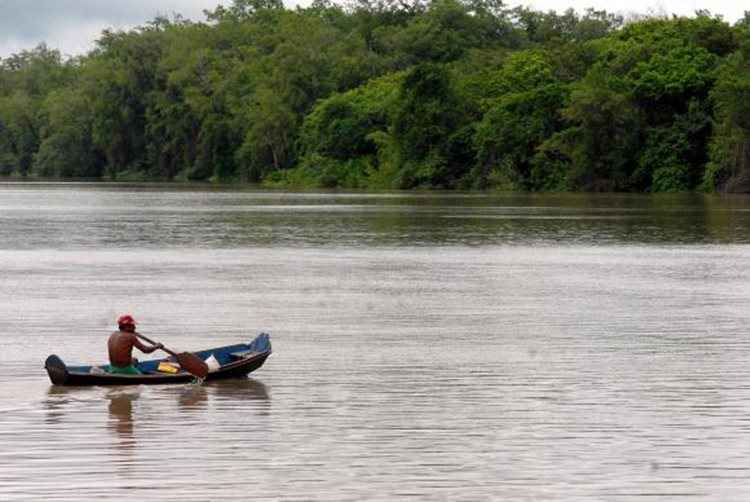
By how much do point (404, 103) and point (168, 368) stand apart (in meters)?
97.9

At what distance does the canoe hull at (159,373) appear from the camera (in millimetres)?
19219

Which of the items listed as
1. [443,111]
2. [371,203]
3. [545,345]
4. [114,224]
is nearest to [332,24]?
[443,111]

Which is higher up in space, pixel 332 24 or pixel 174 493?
pixel 332 24

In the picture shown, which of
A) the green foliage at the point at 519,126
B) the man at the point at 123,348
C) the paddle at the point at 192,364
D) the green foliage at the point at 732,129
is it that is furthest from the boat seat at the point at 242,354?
the green foliage at the point at 519,126

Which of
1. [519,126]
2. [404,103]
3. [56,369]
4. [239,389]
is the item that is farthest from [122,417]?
[404,103]

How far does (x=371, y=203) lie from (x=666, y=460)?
72925mm

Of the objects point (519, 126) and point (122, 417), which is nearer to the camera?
point (122, 417)

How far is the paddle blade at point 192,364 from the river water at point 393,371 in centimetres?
30

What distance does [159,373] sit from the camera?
19.8 meters

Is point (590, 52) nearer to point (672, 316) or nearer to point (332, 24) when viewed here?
point (332, 24)

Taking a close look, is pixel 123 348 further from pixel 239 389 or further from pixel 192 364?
pixel 239 389

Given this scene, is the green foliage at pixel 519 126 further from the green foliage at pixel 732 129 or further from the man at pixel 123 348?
the man at pixel 123 348

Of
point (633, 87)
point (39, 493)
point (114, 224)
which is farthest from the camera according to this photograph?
point (633, 87)

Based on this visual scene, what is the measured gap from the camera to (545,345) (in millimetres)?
24906
